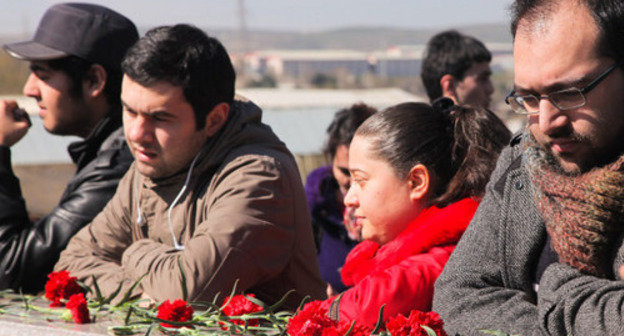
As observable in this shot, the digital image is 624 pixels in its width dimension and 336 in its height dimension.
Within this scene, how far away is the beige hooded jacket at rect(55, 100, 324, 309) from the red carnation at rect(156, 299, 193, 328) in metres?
0.36

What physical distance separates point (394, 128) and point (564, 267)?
0.92m

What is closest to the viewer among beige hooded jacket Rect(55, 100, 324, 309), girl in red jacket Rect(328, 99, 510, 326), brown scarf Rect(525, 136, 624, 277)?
brown scarf Rect(525, 136, 624, 277)

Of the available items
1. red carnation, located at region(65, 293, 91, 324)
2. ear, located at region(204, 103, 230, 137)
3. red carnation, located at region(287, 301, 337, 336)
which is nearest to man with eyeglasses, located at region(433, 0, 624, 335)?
red carnation, located at region(287, 301, 337, 336)

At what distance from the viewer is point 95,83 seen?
465cm

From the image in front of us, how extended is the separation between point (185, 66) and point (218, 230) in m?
0.72

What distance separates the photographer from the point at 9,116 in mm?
4582

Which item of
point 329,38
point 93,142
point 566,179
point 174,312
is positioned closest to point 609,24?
point 566,179

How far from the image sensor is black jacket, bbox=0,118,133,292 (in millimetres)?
4031

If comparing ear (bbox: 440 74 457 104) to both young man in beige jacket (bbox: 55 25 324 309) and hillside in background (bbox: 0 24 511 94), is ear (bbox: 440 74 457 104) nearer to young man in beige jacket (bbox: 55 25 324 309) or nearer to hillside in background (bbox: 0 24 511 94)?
young man in beige jacket (bbox: 55 25 324 309)

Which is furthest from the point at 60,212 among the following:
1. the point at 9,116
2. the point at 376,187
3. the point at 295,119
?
the point at 295,119

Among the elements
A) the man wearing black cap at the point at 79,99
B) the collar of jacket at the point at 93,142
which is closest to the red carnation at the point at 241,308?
the man wearing black cap at the point at 79,99

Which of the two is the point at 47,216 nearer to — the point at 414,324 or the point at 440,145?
the point at 440,145

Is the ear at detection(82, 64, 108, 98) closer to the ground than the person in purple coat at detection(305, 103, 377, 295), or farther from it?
farther from it

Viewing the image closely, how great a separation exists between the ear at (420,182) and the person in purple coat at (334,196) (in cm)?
226
